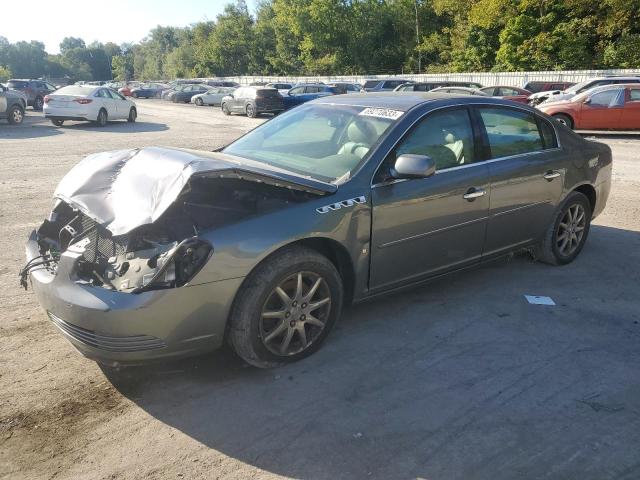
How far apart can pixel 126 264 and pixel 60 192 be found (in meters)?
1.12

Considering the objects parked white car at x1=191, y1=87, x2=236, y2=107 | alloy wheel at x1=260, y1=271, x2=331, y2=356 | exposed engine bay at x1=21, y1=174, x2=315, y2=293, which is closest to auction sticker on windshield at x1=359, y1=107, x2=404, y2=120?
exposed engine bay at x1=21, y1=174, x2=315, y2=293

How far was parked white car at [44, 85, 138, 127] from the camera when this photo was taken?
1955 centimetres

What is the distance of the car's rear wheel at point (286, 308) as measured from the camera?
10.8ft

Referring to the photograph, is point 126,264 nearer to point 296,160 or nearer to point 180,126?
point 296,160

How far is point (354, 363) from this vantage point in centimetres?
364

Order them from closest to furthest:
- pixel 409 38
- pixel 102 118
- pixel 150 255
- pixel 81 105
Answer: pixel 150 255 → pixel 81 105 → pixel 102 118 → pixel 409 38

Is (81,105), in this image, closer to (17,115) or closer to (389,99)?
(17,115)

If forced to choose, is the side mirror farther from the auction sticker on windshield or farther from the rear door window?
the rear door window

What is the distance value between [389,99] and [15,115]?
1956 centimetres

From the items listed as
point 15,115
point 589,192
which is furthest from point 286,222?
point 15,115

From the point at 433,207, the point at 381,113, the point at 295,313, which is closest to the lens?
the point at 295,313

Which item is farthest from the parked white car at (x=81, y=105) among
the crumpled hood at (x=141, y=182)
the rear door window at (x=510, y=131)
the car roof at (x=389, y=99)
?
the rear door window at (x=510, y=131)

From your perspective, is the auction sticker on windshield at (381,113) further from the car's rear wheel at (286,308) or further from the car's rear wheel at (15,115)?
the car's rear wheel at (15,115)

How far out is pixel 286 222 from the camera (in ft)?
11.1
